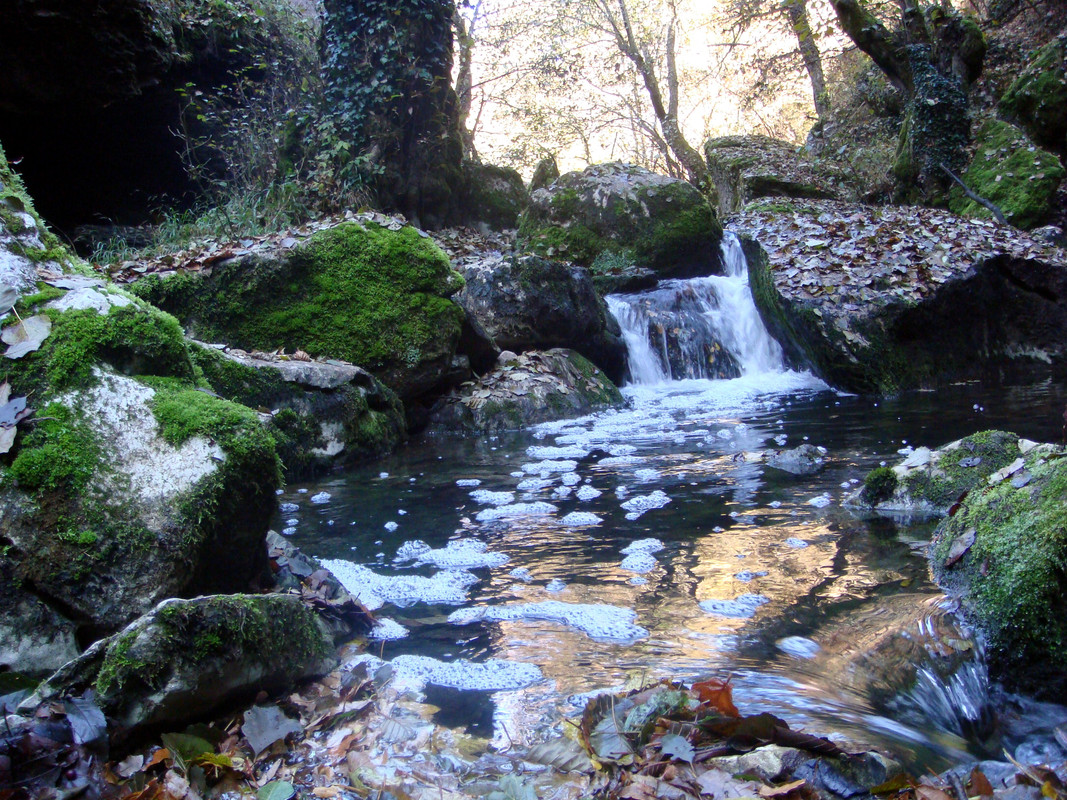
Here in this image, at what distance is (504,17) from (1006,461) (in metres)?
20.8

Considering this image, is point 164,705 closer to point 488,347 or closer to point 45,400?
point 45,400

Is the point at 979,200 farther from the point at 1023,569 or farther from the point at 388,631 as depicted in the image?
the point at 388,631

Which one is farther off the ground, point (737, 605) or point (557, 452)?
point (557, 452)

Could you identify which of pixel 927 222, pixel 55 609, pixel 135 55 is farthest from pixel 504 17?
pixel 55 609

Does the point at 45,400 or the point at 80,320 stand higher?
the point at 80,320

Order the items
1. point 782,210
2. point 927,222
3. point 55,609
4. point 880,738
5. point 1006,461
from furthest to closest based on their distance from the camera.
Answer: point 782,210, point 927,222, point 1006,461, point 55,609, point 880,738

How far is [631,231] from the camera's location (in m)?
12.2

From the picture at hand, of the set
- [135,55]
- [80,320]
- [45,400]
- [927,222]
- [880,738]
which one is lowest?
[880,738]

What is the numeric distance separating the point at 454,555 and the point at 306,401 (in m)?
3.22

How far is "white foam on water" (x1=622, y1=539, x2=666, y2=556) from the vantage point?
3.67 metres

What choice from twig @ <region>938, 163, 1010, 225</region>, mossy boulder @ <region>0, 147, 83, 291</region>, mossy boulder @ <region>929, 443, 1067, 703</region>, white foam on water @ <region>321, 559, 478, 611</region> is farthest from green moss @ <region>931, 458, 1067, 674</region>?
twig @ <region>938, 163, 1010, 225</region>

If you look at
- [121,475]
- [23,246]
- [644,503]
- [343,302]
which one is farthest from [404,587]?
[343,302]

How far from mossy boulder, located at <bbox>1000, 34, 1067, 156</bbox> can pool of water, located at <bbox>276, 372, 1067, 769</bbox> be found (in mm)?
9106

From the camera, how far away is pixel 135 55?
10.1m
